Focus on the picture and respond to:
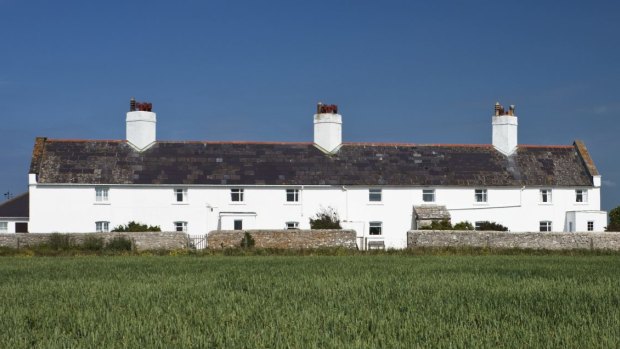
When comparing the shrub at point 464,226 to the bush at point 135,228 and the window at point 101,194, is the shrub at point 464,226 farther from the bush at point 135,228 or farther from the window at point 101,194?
the window at point 101,194

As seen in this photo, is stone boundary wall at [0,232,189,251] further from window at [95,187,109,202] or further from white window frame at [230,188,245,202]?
white window frame at [230,188,245,202]

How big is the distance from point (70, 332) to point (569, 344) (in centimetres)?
887

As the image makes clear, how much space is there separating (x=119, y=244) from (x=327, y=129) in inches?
927

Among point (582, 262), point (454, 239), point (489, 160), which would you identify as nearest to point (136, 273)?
point (582, 262)

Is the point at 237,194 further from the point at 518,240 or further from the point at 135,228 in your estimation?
the point at 518,240

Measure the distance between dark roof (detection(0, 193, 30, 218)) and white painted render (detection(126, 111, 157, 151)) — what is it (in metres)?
14.9

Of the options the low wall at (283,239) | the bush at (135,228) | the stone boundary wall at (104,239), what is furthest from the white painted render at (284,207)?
the low wall at (283,239)

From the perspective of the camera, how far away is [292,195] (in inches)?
2530

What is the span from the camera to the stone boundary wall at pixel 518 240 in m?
49.0

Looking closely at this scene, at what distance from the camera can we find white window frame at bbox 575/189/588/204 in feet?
219

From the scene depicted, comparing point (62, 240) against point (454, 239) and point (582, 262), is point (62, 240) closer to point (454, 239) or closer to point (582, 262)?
point (454, 239)

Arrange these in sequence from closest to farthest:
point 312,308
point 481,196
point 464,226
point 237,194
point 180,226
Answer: point 312,308, point 464,226, point 180,226, point 237,194, point 481,196

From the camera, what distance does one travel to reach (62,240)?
4975cm

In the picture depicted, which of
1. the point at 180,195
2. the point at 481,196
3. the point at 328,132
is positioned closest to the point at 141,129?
the point at 180,195
